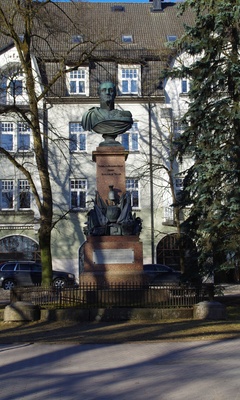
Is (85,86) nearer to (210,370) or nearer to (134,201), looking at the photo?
(134,201)

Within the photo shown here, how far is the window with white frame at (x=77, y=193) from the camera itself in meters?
37.0

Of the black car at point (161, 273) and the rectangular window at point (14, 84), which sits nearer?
the rectangular window at point (14, 84)

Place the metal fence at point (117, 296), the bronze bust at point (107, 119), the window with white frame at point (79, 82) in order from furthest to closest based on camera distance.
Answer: the window with white frame at point (79, 82), the bronze bust at point (107, 119), the metal fence at point (117, 296)

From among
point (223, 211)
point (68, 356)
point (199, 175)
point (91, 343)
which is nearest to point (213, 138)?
point (199, 175)

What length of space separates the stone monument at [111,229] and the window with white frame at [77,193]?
18.1 m

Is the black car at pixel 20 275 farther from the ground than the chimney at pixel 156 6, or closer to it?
closer to it

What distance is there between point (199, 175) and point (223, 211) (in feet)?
4.81

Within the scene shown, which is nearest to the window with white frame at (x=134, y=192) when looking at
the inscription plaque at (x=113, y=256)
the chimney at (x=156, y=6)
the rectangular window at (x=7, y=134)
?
the rectangular window at (x=7, y=134)

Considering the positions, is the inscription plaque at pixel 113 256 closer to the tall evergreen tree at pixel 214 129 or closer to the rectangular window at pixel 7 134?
the tall evergreen tree at pixel 214 129

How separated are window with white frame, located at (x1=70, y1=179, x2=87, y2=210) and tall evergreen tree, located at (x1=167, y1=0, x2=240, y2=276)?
17.3 metres

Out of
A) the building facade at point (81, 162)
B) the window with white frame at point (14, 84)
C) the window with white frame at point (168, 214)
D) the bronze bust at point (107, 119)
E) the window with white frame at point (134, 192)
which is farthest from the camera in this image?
the window with white frame at point (134, 192)

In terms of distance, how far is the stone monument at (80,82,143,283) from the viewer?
17016 mm

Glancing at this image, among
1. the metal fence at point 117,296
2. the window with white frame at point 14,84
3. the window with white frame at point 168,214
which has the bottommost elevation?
the metal fence at point 117,296

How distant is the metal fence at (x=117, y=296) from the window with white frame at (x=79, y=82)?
2250 centimetres
